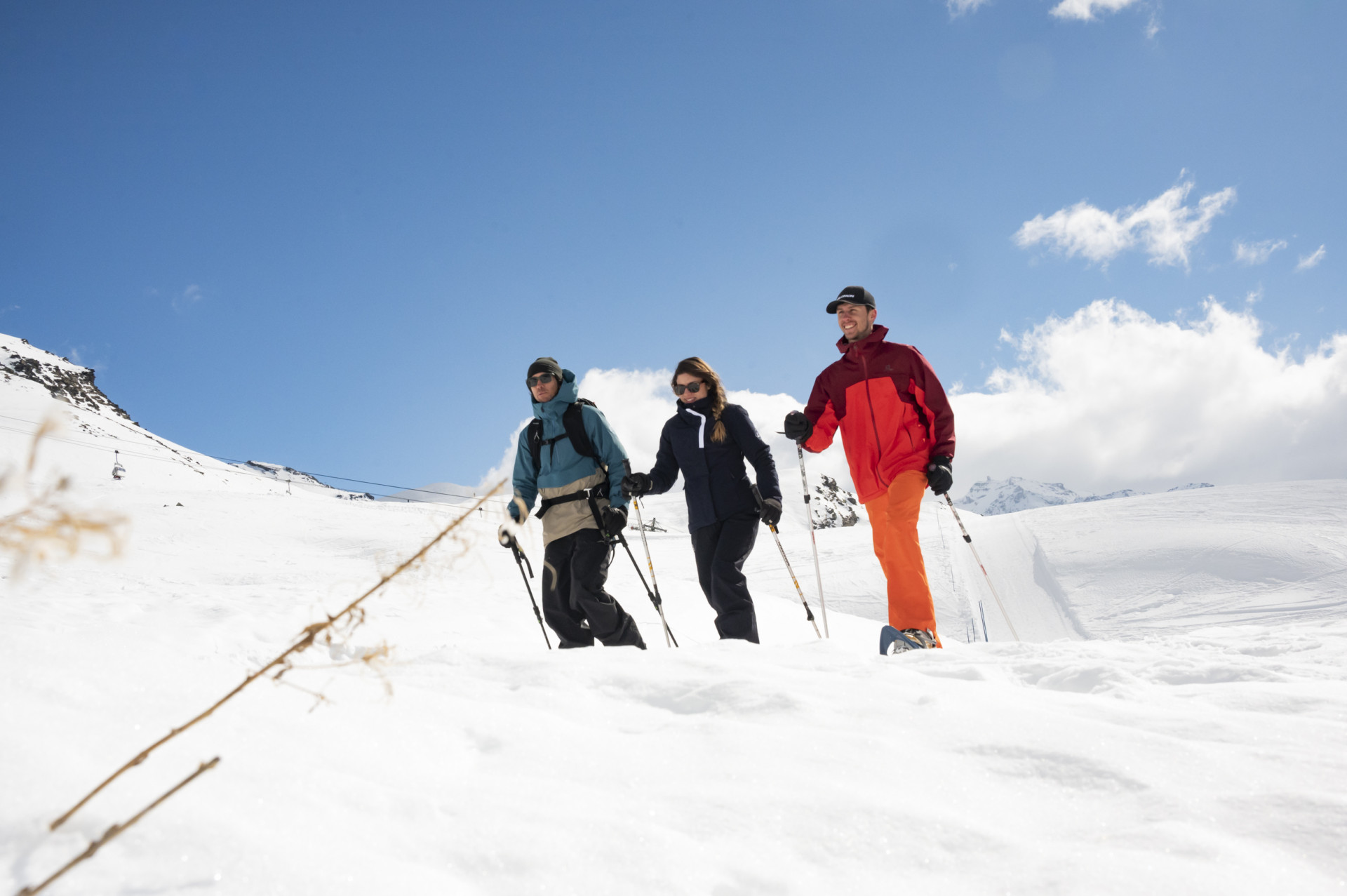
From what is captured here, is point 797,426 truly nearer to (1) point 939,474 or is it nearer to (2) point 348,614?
(1) point 939,474

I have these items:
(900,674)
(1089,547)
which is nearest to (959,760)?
(900,674)

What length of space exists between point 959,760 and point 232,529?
16155 mm

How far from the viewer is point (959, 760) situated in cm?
158

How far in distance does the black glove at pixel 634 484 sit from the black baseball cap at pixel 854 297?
185 cm

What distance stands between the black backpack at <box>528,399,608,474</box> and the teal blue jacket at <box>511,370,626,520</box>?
0.02m

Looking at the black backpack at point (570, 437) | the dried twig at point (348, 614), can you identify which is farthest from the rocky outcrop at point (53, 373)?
the dried twig at point (348, 614)

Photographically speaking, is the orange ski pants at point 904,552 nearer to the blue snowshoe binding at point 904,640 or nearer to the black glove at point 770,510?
the blue snowshoe binding at point 904,640

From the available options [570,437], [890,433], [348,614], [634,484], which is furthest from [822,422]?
[348,614]

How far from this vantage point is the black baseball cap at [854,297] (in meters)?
5.05

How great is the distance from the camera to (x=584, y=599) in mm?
4680

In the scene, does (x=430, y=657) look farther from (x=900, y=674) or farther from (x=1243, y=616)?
(x=1243, y=616)

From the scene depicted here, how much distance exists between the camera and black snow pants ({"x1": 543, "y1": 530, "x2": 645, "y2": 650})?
15.4ft

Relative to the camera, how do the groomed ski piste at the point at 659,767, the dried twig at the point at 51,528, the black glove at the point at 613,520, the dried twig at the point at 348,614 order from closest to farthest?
the dried twig at the point at 51,528 < the dried twig at the point at 348,614 < the groomed ski piste at the point at 659,767 < the black glove at the point at 613,520

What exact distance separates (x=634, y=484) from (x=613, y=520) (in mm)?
279
